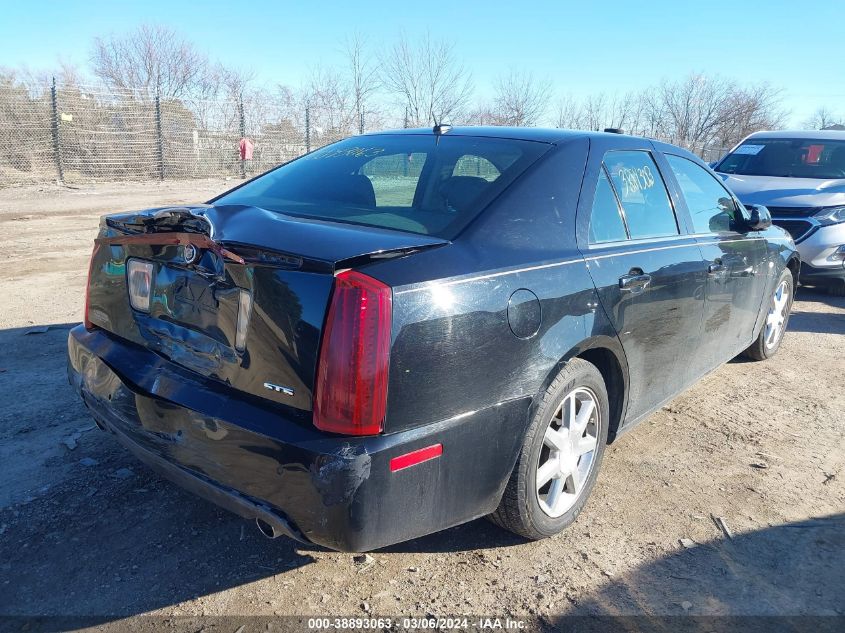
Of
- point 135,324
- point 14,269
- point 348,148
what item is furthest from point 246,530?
point 14,269

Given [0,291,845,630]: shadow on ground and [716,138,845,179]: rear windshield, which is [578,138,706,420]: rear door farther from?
[716,138,845,179]: rear windshield

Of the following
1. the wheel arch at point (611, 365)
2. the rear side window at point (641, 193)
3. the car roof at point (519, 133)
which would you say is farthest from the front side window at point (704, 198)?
the wheel arch at point (611, 365)

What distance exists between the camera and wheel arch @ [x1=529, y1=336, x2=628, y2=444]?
110 inches

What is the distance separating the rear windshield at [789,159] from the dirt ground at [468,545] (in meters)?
5.45

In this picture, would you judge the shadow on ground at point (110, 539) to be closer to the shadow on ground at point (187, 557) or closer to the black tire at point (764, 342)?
the shadow on ground at point (187, 557)

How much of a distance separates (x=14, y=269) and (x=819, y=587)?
7985mm

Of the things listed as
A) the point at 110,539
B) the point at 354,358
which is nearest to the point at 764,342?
the point at 354,358

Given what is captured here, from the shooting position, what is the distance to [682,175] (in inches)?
158

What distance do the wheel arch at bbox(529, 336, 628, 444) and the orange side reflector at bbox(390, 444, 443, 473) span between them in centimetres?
67

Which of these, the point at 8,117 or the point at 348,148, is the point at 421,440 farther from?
the point at 8,117

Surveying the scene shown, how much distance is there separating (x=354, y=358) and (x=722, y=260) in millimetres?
2775

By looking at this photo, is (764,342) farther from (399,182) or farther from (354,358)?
(354,358)

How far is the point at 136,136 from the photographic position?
62.0 feet

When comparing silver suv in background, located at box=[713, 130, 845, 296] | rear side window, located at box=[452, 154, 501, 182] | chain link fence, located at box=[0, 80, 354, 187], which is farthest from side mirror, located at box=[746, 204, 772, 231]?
chain link fence, located at box=[0, 80, 354, 187]
